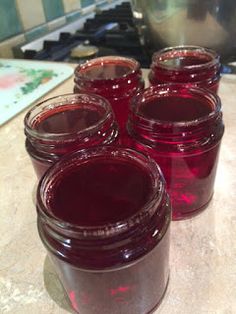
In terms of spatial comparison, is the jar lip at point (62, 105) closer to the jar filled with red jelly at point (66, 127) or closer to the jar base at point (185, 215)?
the jar filled with red jelly at point (66, 127)

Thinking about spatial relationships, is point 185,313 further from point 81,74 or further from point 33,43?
point 33,43

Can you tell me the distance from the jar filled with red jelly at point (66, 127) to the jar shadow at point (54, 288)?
111mm

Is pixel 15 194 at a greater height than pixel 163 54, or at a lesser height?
lesser

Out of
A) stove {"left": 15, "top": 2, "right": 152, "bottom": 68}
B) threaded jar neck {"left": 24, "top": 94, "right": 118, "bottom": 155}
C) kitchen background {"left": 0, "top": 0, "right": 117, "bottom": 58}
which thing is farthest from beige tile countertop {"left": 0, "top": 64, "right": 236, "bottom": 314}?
kitchen background {"left": 0, "top": 0, "right": 117, "bottom": 58}

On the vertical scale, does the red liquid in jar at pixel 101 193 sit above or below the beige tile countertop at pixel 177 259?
above

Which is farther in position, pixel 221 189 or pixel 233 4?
pixel 233 4

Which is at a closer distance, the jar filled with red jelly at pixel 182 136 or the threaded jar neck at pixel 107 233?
the threaded jar neck at pixel 107 233

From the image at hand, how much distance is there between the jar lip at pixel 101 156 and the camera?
10.3 inches

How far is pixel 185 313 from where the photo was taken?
1.07ft

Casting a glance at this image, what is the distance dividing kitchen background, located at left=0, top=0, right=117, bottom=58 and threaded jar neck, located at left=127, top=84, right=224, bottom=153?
0.66m

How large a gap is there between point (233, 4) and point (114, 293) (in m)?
0.58

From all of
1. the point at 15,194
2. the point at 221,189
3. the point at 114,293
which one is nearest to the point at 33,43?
the point at 15,194

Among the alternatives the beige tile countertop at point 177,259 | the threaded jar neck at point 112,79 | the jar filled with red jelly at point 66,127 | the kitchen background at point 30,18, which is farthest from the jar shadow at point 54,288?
the kitchen background at point 30,18

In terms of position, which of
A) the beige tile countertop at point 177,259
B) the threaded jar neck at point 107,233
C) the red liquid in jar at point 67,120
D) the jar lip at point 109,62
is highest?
the jar lip at point 109,62
